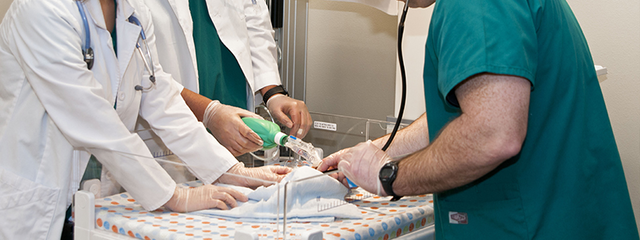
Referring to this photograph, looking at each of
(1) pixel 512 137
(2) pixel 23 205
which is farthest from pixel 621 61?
(2) pixel 23 205

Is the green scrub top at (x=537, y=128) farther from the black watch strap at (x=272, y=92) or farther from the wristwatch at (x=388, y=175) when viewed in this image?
the black watch strap at (x=272, y=92)

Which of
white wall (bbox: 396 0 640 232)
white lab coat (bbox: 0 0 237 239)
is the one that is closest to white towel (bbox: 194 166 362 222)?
white lab coat (bbox: 0 0 237 239)

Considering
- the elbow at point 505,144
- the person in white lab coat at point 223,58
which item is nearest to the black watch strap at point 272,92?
the person in white lab coat at point 223,58

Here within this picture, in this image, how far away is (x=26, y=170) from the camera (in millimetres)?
1114

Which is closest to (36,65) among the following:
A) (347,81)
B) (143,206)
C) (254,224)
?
(143,206)

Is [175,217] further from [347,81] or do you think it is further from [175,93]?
[347,81]

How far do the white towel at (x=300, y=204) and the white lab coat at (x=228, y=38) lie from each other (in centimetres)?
85

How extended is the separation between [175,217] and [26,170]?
1.24 feet

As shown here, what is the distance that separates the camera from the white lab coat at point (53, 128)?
108 centimetres

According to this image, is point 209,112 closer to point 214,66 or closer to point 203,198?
point 214,66

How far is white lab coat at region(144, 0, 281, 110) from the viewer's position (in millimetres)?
1704

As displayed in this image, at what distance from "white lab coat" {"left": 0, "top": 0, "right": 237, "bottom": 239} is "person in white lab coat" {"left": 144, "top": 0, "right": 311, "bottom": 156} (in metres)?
0.43

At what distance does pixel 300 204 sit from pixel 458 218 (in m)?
0.31

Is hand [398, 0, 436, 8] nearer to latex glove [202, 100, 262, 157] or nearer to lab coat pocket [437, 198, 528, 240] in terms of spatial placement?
lab coat pocket [437, 198, 528, 240]
